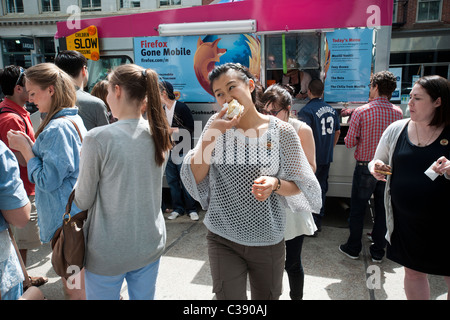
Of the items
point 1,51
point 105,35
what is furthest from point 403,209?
point 1,51

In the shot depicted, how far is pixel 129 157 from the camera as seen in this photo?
1925mm

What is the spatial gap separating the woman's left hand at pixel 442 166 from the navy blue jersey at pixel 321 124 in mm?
2282

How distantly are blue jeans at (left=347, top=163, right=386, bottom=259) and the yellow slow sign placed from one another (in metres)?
4.59

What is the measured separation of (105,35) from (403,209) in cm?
527

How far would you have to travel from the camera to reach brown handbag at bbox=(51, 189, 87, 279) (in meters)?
1.93

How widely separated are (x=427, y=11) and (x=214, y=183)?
24.8m

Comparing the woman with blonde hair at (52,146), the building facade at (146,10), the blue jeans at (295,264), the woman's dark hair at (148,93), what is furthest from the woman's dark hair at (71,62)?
the building facade at (146,10)

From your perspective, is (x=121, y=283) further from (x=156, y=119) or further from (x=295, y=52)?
(x=295, y=52)

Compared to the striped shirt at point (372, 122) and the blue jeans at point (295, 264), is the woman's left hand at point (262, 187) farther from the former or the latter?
the striped shirt at point (372, 122)

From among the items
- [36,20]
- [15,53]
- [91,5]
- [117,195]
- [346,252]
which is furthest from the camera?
[15,53]

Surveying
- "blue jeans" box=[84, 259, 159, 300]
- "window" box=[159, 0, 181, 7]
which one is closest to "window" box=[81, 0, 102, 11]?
"window" box=[159, 0, 181, 7]

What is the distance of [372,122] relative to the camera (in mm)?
4078

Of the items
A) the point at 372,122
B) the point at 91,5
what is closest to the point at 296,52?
the point at 372,122

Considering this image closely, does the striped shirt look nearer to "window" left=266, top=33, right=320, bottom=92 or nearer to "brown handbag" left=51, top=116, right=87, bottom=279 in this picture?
"window" left=266, top=33, right=320, bottom=92
